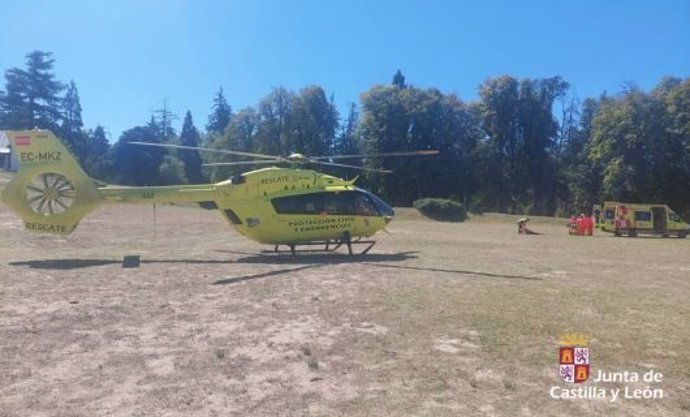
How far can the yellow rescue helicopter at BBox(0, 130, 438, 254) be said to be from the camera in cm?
1669

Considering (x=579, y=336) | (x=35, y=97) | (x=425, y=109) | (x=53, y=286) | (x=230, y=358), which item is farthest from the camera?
(x=35, y=97)

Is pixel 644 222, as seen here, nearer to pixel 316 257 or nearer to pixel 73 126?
pixel 316 257

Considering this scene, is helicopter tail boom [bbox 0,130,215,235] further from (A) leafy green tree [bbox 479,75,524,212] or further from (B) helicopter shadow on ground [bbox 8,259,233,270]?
(A) leafy green tree [bbox 479,75,524,212]

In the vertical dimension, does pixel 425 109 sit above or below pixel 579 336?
above

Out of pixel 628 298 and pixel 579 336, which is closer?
pixel 579 336

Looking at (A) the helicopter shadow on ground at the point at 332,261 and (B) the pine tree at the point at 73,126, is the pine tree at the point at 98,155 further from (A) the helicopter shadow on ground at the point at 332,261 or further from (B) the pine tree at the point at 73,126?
(A) the helicopter shadow on ground at the point at 332,261

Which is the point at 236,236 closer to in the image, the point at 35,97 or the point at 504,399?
the point at 504,399

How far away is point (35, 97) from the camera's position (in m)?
75.2

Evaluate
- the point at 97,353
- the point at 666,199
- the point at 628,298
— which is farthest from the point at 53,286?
the point at 666,199

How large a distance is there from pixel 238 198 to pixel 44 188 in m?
5.63

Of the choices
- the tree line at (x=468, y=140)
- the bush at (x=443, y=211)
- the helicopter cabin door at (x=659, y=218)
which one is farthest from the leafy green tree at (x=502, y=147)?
the helicopter cabin door at (x=659, y=218)

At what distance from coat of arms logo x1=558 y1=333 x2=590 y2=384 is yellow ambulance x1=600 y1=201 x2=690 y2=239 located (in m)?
29.7

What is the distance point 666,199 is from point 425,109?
85.4ft

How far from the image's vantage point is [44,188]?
1678 centimetres
